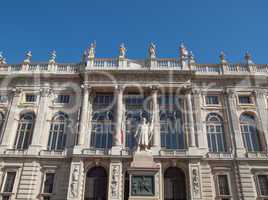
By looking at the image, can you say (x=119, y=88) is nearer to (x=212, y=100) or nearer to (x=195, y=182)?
(x=212, y=100)

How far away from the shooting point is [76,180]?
22.9 meters

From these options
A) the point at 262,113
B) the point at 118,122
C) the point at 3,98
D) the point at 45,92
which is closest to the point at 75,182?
the point at 118,122

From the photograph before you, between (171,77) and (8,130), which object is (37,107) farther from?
(171,77)

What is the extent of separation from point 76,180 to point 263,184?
16016mm

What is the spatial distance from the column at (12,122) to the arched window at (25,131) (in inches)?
17.0

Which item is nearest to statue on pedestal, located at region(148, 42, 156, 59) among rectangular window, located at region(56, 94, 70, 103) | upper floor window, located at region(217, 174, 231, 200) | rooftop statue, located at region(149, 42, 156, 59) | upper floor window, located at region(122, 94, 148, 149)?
rooftop statue, located at region(149, 42, 156, 59)

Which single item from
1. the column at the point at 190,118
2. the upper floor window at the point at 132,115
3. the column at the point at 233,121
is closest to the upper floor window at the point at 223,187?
the column at the point at 233,121

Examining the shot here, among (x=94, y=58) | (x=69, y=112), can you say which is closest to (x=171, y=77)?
(x=94, y=58)

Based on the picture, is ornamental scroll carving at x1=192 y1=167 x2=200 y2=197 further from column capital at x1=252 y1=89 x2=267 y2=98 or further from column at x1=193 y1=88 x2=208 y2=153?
column capital at x1=252 y1=89 x2=267 y2=98

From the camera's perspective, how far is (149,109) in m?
27.6

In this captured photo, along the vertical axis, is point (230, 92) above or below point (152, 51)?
below

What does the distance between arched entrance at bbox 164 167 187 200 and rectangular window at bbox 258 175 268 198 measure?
650cm

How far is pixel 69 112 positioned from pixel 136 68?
26.9ft

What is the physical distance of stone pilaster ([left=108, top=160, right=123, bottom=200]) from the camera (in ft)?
73.6
